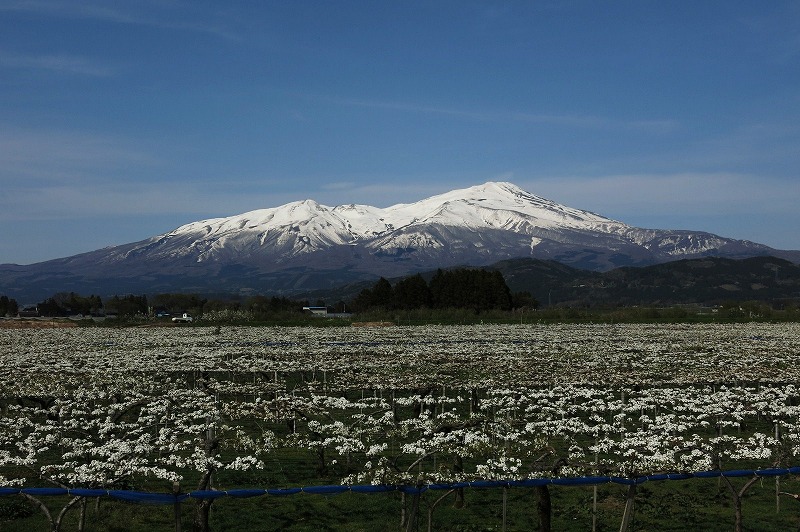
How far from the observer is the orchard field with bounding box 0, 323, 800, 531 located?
13906 mm

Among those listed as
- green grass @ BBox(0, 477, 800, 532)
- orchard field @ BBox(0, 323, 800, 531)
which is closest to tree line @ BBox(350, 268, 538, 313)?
orchard field @ BBox(0, 323, 800, 531)

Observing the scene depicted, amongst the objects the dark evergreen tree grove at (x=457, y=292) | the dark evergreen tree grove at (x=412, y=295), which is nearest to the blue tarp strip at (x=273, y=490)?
the dark evergreen tree grove at (x=457, y=292)

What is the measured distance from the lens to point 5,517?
559 inches

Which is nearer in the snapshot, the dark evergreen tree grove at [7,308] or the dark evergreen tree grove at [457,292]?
the dark evergreen tree grove at [457,292]

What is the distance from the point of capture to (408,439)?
64.9ft

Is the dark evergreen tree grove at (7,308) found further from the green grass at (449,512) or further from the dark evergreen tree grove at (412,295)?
the green grass at (449,512)

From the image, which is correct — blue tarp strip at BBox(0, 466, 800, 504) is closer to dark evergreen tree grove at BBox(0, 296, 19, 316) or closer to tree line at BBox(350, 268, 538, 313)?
tree line at BBox(350, 268, 538, 313)

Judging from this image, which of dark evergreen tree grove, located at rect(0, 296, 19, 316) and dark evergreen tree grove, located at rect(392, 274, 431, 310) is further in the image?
dark evergreen tree grove, located at rect(0, 296, 19, 316)

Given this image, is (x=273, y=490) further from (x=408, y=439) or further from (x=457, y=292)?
(x=457, y=292)

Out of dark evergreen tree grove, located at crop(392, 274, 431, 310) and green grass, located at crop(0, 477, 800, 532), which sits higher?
dark evergreen tree grove, located at crop(392, 274, 431, 310)

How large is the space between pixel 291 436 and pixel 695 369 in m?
20.4

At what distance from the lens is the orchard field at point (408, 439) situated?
13.9 m

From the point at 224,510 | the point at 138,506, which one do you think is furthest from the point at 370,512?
the point at 138,506

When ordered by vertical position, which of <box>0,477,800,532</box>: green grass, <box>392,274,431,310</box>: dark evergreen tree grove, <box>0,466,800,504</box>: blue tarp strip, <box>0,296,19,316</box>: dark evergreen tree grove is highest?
<box>392,274,431,310</box>: dark evergreen tree grove
